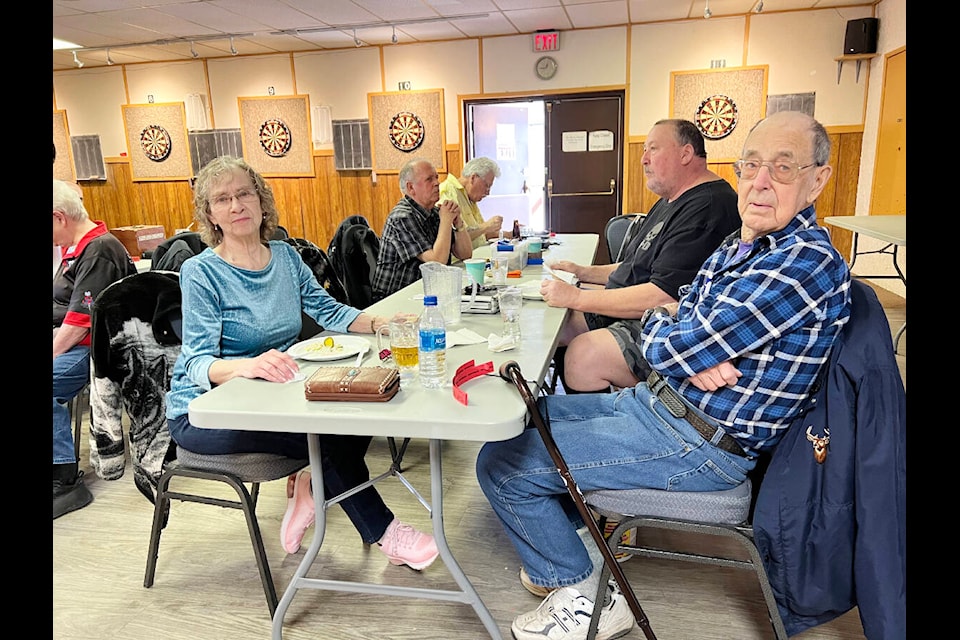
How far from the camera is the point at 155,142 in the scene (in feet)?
29.2

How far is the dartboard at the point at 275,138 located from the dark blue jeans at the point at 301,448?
735 cm

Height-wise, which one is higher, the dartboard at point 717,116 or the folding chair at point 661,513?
the dartboard at point 717,116

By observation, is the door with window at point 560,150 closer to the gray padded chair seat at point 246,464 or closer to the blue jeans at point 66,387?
the blue jeans at point 66,387

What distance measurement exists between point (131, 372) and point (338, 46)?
277 inches

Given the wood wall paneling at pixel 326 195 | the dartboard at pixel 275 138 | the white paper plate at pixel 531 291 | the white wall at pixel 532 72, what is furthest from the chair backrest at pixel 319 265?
the dartboard at pixel 275 138

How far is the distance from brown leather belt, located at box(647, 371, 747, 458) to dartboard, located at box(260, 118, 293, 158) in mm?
7922

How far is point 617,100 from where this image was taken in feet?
24.0

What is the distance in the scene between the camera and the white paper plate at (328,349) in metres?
1.66

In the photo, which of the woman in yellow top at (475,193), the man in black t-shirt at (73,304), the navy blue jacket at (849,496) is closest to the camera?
the navy blue jacket at (849,496)

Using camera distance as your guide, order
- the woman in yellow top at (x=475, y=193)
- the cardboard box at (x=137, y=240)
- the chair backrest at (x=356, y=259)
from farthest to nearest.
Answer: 1. the cardboard box at (x=137, y=240)
2. the woman in yellow top at (x=475, y=193)
3. the chair backrest at (x=356, y=259)

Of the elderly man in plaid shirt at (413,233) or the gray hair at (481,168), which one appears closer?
the elderly man in plaid shirt at (413,233)

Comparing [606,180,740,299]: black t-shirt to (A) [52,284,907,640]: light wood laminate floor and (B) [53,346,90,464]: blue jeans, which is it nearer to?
(A) [52,284,907,640]: light wood laminate floor

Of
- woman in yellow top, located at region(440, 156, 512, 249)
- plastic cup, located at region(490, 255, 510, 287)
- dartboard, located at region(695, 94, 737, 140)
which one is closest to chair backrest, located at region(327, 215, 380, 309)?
plastic cup, located at region(490, 255, 510, 287)

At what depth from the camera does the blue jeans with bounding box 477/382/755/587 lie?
1443mm
